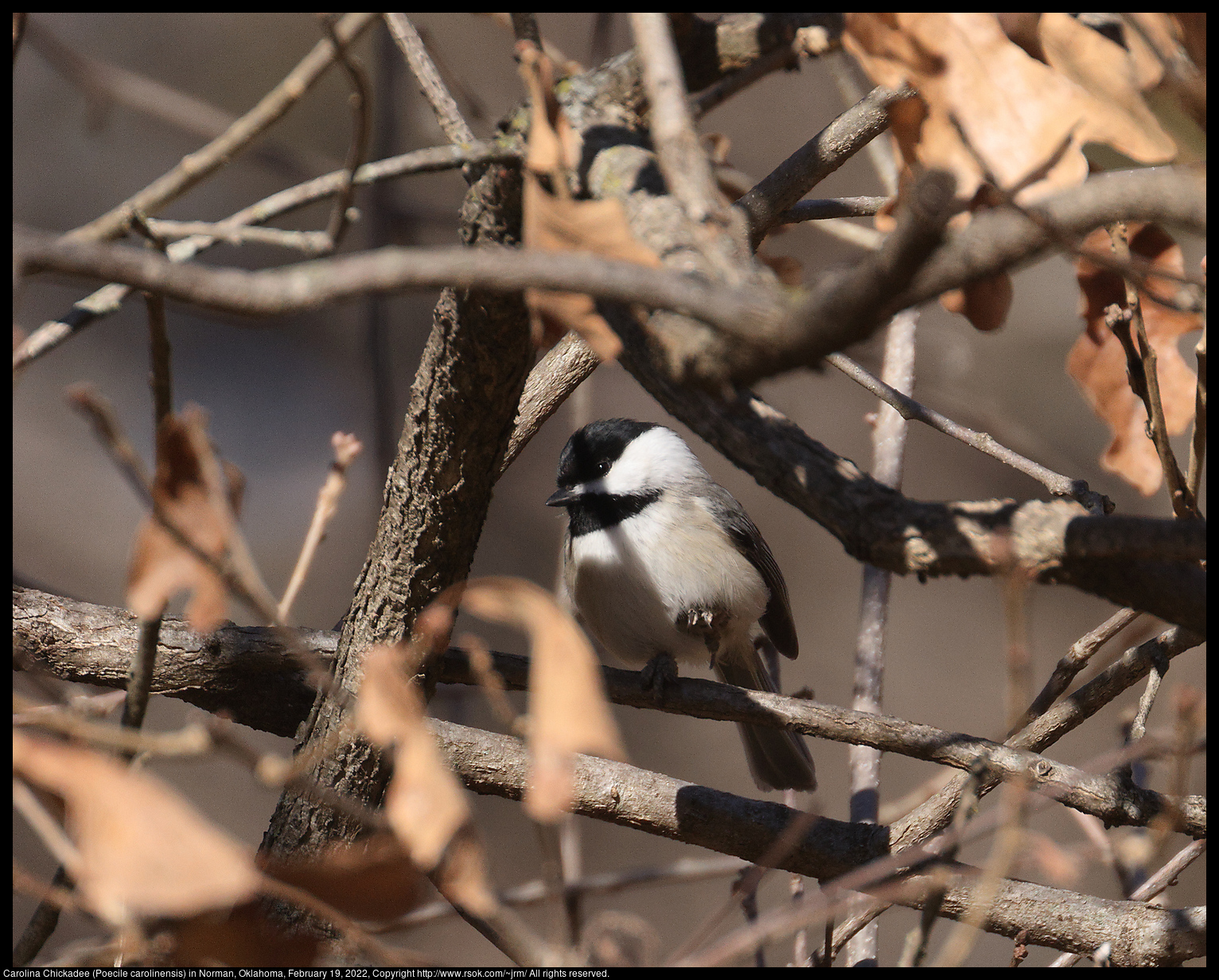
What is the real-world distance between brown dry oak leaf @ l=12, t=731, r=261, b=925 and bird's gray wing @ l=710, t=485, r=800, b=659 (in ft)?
8.54

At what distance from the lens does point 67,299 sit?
5.34 metres

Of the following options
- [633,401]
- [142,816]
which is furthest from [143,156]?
[142,816]

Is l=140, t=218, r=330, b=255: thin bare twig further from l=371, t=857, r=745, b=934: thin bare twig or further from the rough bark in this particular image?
l=371, t=857, r=745, b=934: thin bare twig

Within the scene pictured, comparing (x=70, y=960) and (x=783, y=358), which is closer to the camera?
(x=783, y=358)

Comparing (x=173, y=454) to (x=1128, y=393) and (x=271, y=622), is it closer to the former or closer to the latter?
(x=271, y=622)

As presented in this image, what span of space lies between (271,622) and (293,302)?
297 millimetres

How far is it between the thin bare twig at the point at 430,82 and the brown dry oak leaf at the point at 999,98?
96 centimetres

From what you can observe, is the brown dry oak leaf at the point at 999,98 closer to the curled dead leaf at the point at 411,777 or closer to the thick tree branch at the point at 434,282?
the thick tree branch at the point at 434,282

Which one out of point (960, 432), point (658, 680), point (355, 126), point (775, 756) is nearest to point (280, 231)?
point (355, 126)

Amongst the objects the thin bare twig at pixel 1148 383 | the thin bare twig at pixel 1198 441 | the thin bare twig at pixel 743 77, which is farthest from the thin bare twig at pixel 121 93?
the thin bare twig at pixel 1198 441

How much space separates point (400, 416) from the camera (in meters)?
4.90

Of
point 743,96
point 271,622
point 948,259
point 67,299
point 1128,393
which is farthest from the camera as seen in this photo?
point 743,96

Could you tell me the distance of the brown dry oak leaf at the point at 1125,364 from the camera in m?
1.75

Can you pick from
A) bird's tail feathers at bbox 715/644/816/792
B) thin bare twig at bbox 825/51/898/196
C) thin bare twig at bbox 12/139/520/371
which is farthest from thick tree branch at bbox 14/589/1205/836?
thin bare twig at bbox 825/51/898/196
